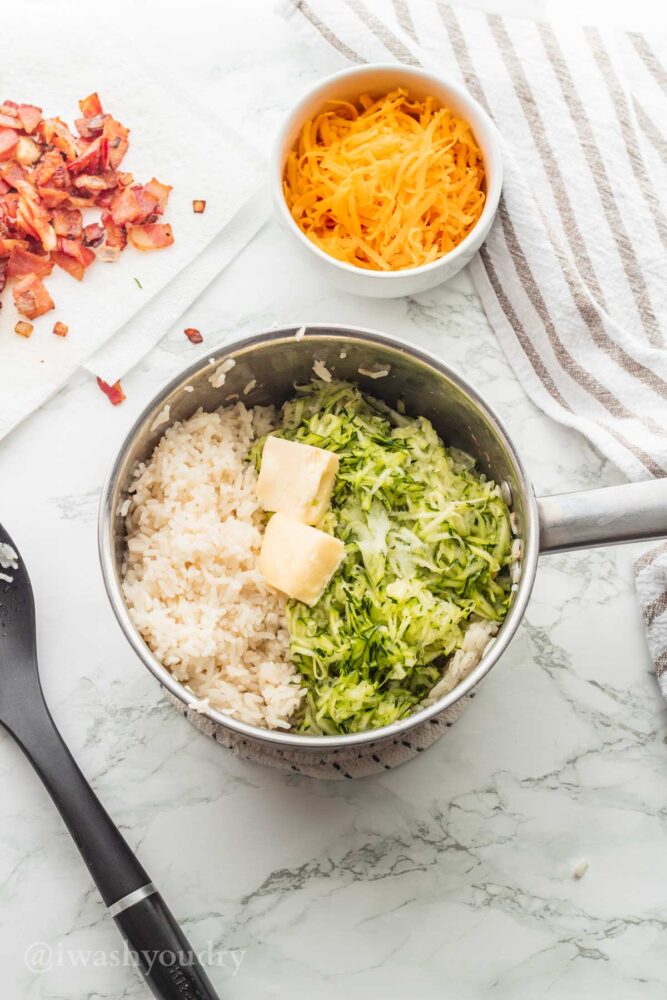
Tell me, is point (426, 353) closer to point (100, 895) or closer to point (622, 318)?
point (622, 318)

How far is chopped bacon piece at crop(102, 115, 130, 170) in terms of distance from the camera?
76.1 inches

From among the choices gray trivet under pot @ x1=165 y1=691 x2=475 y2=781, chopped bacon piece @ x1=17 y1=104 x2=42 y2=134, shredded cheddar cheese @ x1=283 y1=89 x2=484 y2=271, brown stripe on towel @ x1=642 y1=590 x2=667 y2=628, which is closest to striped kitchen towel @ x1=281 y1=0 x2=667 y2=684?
shredded cheddar cheese @ x1=283 y1=89 x2=484 y2=271

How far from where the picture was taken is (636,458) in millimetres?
1765

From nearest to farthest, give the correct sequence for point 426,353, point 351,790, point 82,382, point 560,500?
point 560,500 < point 426,353 < point 351,790 < point 82,382

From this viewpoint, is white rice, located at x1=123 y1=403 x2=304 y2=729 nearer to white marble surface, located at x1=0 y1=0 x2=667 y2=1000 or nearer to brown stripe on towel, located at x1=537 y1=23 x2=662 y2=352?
white marble surface, located at x1=0 y1=0 x2=667 y2=1000

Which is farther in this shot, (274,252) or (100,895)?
(274,252)

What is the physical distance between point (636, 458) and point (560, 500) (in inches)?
16.5

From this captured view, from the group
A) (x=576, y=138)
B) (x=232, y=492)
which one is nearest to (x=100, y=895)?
(x=232, y=492)

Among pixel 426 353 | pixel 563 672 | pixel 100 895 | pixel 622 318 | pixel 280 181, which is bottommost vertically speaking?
pixel 563 672

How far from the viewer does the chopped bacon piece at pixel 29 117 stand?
6.34 feet

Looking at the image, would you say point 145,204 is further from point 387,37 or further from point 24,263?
point 387,37

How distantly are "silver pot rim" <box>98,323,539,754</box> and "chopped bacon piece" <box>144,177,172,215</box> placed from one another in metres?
0.51

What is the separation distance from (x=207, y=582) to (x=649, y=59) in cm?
138

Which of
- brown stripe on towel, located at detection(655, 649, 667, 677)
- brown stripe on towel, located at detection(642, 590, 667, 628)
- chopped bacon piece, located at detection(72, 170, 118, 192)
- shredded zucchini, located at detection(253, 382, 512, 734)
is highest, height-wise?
chopped bacon piece, located at detection(72, 170, 118, 192)
